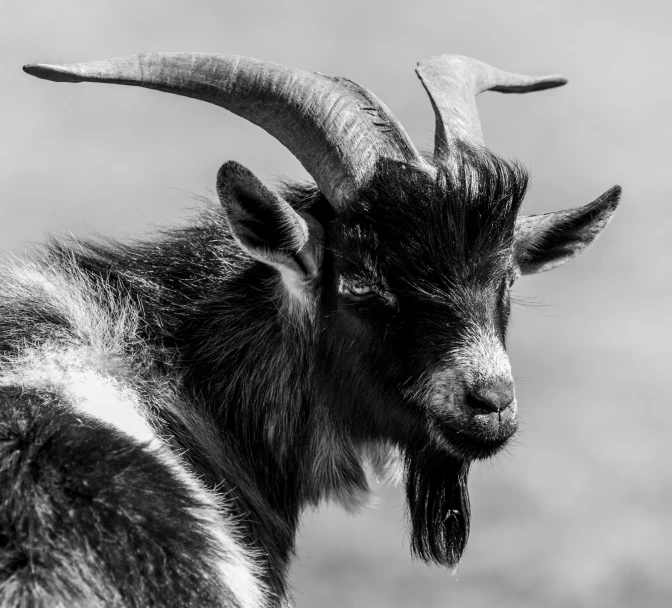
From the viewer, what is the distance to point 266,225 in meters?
5.52

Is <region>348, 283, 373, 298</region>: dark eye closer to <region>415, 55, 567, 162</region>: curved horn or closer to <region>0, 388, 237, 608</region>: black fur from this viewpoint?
<region>415, 55, 567, 162</region>: curved horn

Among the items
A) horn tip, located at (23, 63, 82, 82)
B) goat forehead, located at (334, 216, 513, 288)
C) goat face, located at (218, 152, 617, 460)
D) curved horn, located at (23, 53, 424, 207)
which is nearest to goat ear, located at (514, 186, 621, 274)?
goat face, located at (218, 152, 617, 460)

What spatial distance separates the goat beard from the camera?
5.69 meters

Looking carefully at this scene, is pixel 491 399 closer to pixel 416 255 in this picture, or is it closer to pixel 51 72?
pixel 416 255

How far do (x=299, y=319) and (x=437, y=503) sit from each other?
4.11ft

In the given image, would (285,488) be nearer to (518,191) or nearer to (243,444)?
(243,444)

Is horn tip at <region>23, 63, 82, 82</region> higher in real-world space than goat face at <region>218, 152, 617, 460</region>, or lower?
higher

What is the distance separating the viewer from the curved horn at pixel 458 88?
6.41 m

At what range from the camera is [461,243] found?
219 inches

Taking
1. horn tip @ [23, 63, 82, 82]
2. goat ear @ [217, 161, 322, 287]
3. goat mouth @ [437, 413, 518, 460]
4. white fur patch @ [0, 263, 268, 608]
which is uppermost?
horn tip @ [23, 63, 82, 82]

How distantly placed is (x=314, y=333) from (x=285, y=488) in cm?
86

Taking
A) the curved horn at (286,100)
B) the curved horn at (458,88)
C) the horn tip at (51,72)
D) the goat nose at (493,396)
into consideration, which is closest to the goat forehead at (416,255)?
the curved horn at (286,100)

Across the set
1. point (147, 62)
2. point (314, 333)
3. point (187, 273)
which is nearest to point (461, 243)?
point (314, 333)

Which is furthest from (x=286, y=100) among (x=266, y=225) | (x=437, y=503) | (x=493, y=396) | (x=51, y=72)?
(x=437, y=503)
